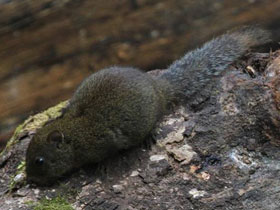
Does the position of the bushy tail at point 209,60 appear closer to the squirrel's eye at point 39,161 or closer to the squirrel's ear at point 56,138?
the squirrel's ear at point 56,138

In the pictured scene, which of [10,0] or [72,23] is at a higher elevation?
[10,0]

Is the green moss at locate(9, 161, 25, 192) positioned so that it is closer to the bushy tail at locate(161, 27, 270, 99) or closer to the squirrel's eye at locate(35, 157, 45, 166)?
the squirrel's eye at locate(35, 157, 45, 166)

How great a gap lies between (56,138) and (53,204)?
1.77ft

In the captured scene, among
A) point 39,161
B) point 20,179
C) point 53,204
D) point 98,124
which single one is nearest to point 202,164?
point 98,124

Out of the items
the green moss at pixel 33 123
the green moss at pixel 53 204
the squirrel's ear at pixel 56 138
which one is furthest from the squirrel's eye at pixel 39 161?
the green moss at pixel 33 123

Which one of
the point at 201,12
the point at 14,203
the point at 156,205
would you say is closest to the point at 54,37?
the point at 201,12

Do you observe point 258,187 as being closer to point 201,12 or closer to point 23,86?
point 201,12

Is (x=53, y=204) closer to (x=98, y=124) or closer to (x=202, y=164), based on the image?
(x=98, y=124)

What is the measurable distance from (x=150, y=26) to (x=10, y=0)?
1.57m

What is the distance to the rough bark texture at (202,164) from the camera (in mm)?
3689

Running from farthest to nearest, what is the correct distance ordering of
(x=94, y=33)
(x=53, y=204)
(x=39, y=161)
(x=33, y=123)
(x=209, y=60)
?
(x=94, y=33)
(x=33, y=123)
(x=209, y=60)
(x=39, y=161)
(x=53, y=204)

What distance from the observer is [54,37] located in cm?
626

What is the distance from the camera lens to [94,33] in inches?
248

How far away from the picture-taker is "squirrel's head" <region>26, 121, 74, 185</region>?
4078 mm
